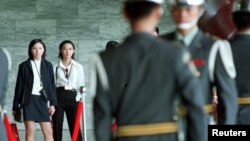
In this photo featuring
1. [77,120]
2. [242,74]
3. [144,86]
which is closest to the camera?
[144,86]

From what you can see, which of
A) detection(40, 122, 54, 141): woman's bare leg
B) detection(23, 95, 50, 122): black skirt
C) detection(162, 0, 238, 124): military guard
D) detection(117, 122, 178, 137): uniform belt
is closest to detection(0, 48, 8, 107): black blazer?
detection(162, 0, 238, 124): military guard

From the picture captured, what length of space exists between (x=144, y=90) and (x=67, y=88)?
6535mm

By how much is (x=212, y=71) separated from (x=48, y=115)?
544 cm

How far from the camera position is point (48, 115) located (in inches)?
391

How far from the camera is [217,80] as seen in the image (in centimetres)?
475

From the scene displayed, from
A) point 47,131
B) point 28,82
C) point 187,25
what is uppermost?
point 187,25

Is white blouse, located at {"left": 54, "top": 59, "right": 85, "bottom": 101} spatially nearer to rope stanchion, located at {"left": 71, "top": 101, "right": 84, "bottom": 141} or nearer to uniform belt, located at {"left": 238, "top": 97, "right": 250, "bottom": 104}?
rope stanchion, located at {"left": 71, "top": 101, "right": 84, "bottom": 141}

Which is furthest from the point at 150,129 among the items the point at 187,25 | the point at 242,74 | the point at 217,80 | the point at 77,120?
the point at 77,120

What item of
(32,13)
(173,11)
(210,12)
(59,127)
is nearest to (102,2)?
(32,13)

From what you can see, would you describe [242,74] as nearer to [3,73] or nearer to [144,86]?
[144,86]

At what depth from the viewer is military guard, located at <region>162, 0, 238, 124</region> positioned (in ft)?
15.5

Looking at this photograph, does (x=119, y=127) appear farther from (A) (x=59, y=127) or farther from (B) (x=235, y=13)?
(A) (x=59, y=127)

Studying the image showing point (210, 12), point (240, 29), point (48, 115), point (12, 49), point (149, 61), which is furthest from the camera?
point (12, 49)

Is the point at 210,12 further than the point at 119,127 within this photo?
Yes
